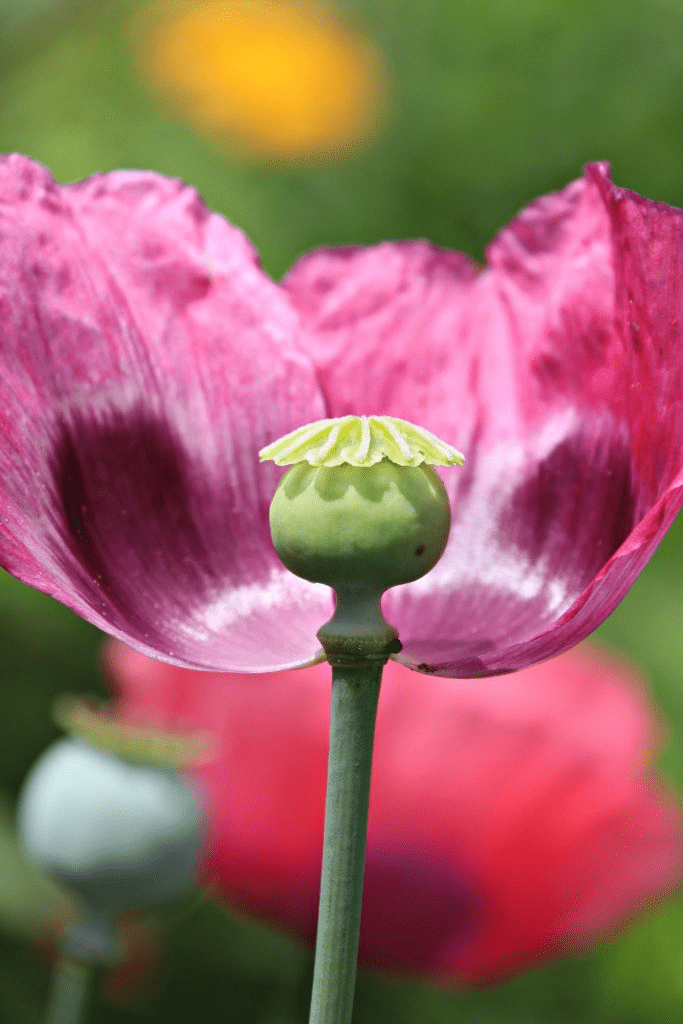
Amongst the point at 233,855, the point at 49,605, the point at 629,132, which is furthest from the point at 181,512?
the point at 629,132

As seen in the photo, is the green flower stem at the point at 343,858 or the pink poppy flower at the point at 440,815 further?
the pink poppy flower at the point at 440,815

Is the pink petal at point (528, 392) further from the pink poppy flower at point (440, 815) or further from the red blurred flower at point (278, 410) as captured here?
the pink poppy flower at point (440, 815)

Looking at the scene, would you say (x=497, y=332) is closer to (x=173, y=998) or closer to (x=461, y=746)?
(x=461, y=746)

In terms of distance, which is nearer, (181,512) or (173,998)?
(181,512)

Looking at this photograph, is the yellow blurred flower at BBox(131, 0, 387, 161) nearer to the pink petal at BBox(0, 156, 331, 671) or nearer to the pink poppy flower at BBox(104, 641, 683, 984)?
the pink poppy flower at BBox(104, 641, 683, 984)

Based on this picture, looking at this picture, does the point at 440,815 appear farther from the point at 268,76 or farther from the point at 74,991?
the point at 268,76

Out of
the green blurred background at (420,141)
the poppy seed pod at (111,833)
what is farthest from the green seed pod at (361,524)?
the green blurred background at (420,141)
